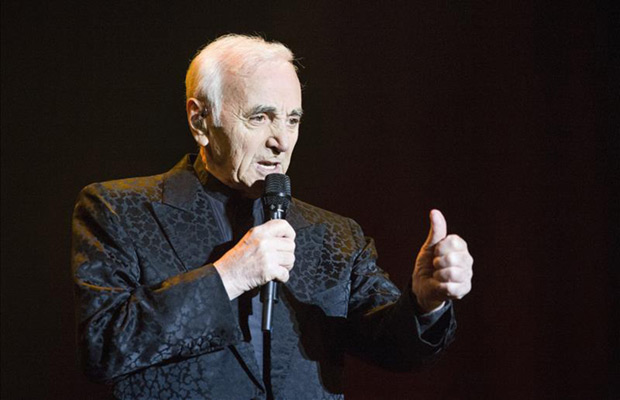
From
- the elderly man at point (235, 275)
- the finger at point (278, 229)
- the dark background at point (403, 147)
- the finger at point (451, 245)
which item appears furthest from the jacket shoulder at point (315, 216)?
the dark background at point (403, 147)

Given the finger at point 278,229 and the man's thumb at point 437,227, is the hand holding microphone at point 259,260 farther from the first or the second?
the man's thumb at point 437,227

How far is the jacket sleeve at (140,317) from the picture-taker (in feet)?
4.42

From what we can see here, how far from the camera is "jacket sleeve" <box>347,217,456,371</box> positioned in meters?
1.52

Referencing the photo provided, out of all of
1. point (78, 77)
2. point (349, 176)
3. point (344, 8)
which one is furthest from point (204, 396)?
point (344, 8)

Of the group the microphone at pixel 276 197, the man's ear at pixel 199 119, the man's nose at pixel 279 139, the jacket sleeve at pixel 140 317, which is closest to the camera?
the jacket sleeve at pixel 140 317

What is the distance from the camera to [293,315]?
1627 millimetres

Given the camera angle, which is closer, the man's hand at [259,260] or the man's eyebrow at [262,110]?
the man's hand at [259,260]

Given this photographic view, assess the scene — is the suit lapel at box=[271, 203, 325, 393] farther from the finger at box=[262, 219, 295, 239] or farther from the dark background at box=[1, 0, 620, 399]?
the dark background at box=[1, 0, 620, 399]

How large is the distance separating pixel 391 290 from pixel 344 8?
1569 millimetres

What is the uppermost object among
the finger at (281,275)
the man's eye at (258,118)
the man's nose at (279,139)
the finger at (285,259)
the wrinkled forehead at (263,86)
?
the wrinkled forehead at (263,86)

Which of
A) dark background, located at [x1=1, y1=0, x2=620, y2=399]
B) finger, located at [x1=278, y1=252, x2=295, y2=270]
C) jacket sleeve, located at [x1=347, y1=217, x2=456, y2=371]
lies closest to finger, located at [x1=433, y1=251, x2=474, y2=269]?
jacket sleeve, located at [x1=347, y1=217, x2=456, y2=371]

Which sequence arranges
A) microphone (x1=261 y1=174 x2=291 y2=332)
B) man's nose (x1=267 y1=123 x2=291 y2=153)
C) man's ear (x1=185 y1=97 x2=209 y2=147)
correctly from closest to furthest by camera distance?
microphone (x1=261 y1=174 x2=291 y2=332)
man's nose (x1=267 y1=123 x2=291 y2=153)
man's ear (x1=185 y1=97 x2=209 y2=147)

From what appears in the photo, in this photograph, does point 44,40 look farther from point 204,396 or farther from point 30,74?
point 204,396

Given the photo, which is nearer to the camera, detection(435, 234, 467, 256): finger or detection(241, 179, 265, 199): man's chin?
detection(435, 234, 467, 256): finger
